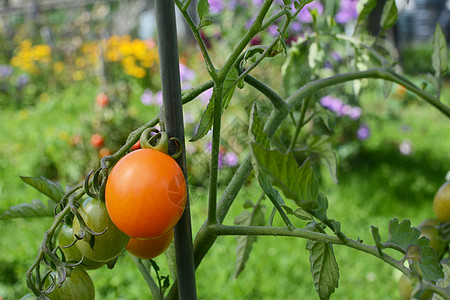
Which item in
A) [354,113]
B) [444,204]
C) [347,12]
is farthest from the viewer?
[354,113]

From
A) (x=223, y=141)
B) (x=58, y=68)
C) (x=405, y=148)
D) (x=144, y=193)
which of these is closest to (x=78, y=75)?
(x=58, y=68)

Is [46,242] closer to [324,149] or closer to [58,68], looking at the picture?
[324,149]

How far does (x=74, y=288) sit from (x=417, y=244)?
289 mm

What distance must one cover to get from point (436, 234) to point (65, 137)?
2913mm

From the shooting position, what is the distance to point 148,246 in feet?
1.37

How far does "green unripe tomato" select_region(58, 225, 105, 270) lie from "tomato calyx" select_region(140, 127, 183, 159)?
0.35 feet

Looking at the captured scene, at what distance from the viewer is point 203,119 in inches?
14.5

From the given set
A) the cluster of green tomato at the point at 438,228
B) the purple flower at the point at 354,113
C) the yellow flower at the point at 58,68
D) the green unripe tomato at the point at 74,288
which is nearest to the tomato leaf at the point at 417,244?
the cluster of green tomato at the point at 438,228

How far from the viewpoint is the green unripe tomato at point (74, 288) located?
0.38 meters

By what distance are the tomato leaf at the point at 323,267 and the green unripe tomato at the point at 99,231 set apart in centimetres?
17

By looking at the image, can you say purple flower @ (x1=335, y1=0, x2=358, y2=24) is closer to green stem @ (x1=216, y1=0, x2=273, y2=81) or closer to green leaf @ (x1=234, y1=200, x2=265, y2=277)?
green leaf @ (x1=234, y1=200, x2=265, y2=277)

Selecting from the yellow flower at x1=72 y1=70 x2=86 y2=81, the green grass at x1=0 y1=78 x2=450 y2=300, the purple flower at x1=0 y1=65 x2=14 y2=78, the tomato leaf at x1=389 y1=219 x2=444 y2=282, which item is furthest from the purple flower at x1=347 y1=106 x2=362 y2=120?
the purple flower at x1=0 y1=65 x2=14 y2=78

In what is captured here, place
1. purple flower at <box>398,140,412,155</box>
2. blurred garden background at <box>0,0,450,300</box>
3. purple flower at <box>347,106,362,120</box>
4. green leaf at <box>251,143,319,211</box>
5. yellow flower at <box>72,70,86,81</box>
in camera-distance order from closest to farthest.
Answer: green leaf at <box>251,143,319,211</box> < blurred garden background at <box>0,0,450,300</box> < purple flower at <box>347,106,362,120</box> < purple flower at <box>398,140,412,155</box> < yellow flower at <box>72,70,86,81</box>

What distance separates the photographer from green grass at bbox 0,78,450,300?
181cm
